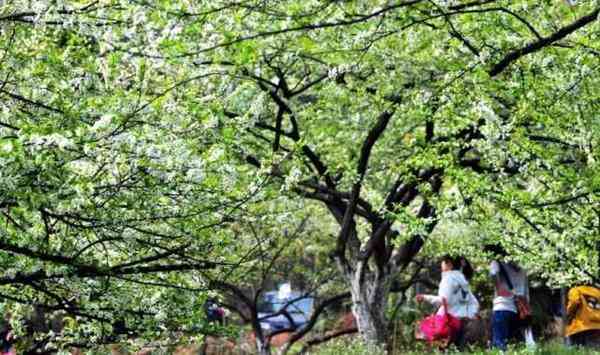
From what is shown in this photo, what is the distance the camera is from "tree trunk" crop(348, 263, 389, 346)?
12.5 m

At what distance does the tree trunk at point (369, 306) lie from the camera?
40.9ft

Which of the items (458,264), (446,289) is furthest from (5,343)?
(458,264)

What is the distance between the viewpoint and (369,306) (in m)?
12.6

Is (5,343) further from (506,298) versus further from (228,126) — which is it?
(228,126)

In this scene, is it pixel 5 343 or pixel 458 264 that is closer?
pixel 458 264

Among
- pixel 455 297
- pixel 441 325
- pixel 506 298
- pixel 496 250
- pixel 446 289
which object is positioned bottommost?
pixel 441 325

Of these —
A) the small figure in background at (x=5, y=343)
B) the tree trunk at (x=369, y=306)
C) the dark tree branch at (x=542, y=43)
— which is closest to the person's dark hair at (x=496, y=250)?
the tree trunk at (x=369, y=306)

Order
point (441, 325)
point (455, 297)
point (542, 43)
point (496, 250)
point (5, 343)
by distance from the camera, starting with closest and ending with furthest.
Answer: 1. point (542, 43)
2. point (441, 325)
3. point (455, 297)
4. point (496, 250)
5. point (5, 343)

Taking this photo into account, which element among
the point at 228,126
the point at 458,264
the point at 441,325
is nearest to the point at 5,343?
the point at 441,325

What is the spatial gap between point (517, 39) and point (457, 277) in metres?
4.83

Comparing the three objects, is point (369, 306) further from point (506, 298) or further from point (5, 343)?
point (5, 343)

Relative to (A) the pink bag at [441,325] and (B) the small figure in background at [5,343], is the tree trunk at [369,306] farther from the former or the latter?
(B) the small figure in background at [5,343]

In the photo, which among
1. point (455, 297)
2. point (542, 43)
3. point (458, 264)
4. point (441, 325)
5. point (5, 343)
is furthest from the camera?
point (5, 343)

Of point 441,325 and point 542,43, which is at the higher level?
point 542,43
